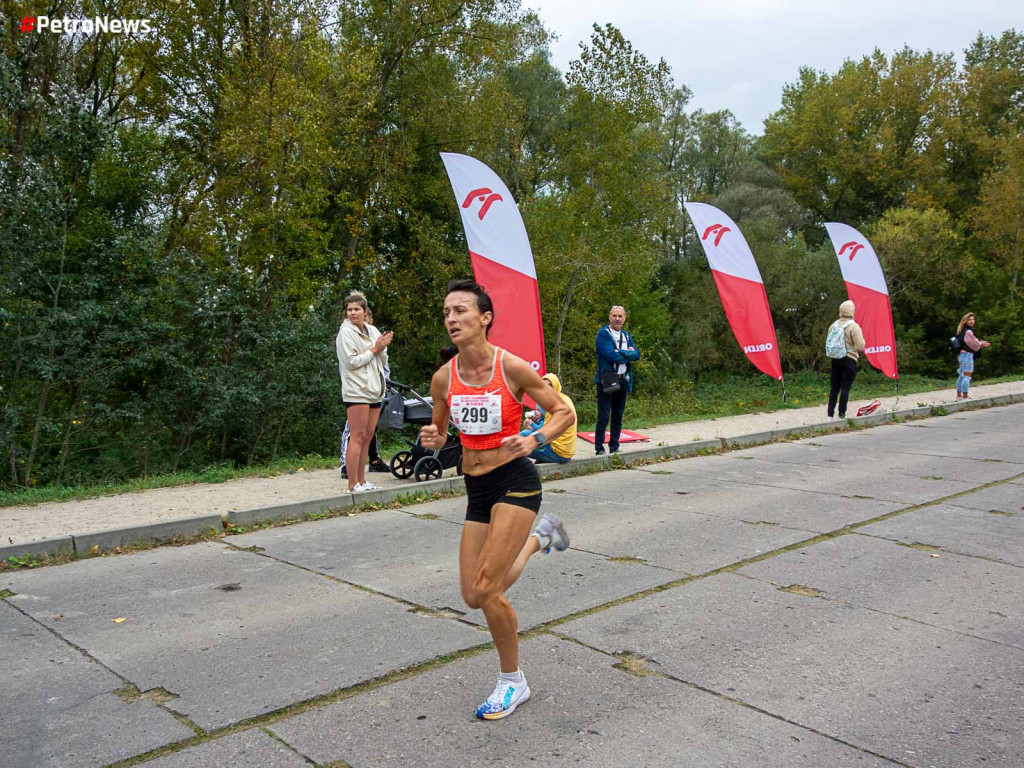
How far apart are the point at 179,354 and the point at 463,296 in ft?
31.6

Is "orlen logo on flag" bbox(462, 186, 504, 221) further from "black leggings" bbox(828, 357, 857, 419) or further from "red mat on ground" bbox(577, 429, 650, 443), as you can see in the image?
"black leggings" bbox(828, 357, 857, 419)

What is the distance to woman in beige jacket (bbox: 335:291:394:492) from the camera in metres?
8.77

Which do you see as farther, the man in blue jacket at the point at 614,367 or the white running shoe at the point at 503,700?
the man in blue jacket at the point at 614,367

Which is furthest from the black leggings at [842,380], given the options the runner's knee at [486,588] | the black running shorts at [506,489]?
the runner's knee at [486,588]

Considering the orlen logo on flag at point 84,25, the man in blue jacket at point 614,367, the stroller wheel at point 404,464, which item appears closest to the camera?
the stroller wheel at point 404,464

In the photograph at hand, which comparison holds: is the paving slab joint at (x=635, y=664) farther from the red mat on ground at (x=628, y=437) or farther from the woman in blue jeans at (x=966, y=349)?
the woman in blue jeans at (x=966, y=349)

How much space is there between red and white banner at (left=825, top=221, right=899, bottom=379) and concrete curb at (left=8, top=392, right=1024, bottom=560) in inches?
175

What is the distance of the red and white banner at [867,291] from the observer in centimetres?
1822

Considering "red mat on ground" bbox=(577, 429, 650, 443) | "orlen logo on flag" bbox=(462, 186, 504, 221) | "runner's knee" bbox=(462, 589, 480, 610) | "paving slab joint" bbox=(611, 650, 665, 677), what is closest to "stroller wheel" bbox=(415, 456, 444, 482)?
"red mat on ground" bbox=(577, 429, 650, 443)

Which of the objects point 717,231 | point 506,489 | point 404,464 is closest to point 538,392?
point 506,489

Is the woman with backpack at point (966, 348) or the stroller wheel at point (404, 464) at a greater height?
the woman with backpack at point (966, 348)

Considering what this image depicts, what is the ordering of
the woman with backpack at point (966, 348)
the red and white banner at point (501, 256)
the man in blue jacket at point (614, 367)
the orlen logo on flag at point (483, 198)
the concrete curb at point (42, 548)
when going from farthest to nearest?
the woman with backpack at point (966, 348)
the orlen logo on flag at point (483, 198)
the red and white banner at point (501, 256)
the man in blue jacket at point (614, 367)
the concrete curb at point (42, 548)

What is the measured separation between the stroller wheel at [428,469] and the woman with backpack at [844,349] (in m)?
7.99

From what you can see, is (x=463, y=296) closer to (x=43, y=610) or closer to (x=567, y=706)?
(x=567, y=706)
